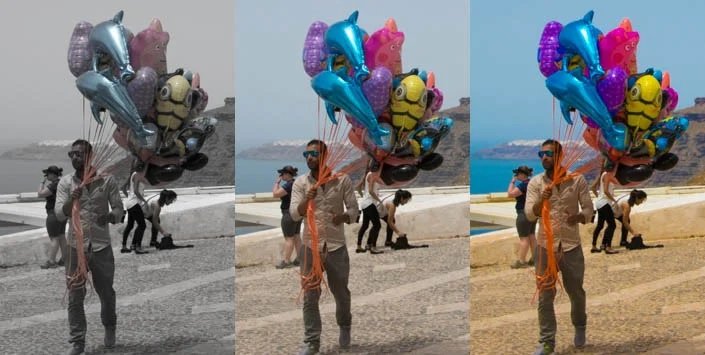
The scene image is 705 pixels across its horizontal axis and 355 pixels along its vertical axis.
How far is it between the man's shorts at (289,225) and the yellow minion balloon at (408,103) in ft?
2.26

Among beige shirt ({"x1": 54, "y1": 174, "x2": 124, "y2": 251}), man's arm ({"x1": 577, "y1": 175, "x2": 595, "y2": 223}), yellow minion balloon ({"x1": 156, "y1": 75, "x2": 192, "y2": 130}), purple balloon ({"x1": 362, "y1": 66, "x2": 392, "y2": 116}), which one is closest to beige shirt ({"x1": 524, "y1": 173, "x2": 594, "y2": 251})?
man's arm ({"x1": 577, "y1": 175, "x2": 595, "y2": 223})

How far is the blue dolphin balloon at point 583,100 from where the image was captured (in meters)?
5.96

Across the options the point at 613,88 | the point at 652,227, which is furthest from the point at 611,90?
the point at 652,227

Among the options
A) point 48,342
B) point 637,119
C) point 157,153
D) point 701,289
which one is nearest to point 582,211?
point 637,119

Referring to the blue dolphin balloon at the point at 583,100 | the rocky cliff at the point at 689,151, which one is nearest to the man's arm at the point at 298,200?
the blue dolphin balloon at the point at 583,100

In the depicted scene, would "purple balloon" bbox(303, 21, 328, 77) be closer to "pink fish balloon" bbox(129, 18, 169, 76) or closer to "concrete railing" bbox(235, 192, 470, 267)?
"pink fish balloon" bbox(129, 18, 169, 76)

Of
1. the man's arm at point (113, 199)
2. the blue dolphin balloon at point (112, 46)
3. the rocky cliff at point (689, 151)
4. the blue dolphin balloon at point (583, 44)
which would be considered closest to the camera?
the blue dolphin balloon at point (112, 46)

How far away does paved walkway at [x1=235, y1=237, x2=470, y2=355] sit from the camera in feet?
20.0

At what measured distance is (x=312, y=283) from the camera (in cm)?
602

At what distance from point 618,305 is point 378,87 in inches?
69.2

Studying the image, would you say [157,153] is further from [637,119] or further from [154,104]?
[637,119]

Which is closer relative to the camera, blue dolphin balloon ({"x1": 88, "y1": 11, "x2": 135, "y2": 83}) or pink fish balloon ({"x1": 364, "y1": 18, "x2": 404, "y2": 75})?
blue dolphin balloon ({"x1": 88, "y1": 11, "x2": 135, "y2": 83})

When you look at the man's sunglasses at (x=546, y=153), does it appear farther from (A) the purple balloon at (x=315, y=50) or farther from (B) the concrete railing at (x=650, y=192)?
(A) the purple balloon at (x=315, y=50)

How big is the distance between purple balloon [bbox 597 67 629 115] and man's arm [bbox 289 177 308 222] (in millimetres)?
1537
